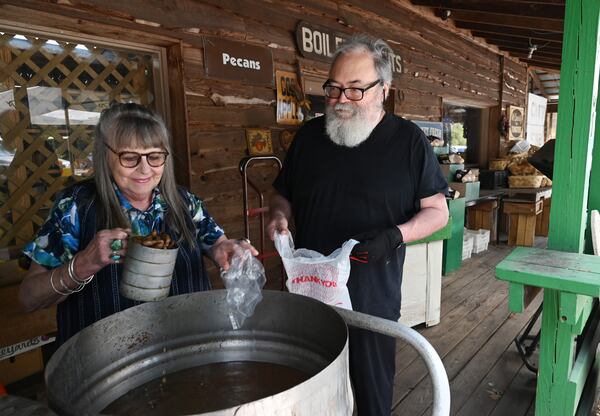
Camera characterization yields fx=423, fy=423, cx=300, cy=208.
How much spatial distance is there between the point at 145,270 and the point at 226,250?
40 centimetres

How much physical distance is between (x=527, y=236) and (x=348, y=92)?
5.16m

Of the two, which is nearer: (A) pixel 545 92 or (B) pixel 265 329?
(B) pixel 265 329

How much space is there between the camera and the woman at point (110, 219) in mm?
1117

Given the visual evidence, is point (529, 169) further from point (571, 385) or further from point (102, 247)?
point (102, 247)

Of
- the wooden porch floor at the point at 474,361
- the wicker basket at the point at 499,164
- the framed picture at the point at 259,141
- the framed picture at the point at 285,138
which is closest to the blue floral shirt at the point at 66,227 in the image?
the wooden porch floor at the point at 474,361

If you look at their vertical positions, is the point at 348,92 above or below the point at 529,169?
above

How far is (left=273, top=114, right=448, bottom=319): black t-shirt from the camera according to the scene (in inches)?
61.4

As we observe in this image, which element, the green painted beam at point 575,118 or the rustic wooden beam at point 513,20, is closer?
the green painted beam at point 575,118

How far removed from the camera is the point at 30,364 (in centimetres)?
230

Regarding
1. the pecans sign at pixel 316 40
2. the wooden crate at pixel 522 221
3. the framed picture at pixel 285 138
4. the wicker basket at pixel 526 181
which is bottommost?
the wooden crate at pixel 522 221

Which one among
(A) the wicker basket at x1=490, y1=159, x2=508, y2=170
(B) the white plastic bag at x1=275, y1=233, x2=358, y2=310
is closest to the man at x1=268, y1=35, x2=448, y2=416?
(B) the white plastic bag at x1=275, y1=233, x2=358, y2=310

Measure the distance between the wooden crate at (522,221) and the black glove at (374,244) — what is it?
495cm

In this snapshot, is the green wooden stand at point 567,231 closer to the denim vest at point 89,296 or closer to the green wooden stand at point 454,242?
the denim vest at point 89,296

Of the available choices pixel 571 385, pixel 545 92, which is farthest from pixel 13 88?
pixel 545 92
